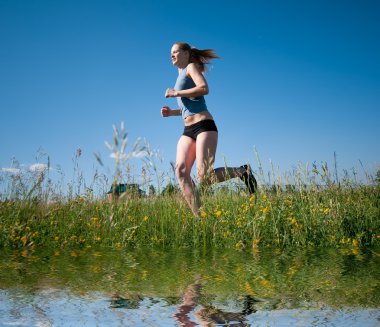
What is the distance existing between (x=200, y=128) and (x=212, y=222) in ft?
4.44

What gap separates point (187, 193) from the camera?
5188mm

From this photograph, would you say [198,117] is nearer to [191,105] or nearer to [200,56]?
[191,105]

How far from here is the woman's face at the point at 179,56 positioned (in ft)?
19.2

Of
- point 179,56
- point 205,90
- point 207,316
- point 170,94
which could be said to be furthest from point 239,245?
point 179,56

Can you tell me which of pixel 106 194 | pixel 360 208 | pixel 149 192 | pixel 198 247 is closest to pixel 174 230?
pixel 198 247

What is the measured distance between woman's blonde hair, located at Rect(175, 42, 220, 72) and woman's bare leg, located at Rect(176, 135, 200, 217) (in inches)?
44.4

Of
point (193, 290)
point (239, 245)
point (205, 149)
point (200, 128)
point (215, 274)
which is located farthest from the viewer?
point (200, 128)

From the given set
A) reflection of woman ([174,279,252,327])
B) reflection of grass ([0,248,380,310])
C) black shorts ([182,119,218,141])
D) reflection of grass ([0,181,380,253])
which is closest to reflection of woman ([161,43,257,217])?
black shorts ([182,119,218,141])

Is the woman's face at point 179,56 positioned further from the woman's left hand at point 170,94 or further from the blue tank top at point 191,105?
the woman's left hand at point 170,94

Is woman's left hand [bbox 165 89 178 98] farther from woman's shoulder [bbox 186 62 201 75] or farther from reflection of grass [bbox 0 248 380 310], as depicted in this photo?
reflection of grass [bbox 0 248 380 310]

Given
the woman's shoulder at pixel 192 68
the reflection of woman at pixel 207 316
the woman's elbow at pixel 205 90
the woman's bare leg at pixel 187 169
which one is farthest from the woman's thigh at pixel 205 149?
the reflection of woman at pixel 207 316

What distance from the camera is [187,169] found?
542 cm

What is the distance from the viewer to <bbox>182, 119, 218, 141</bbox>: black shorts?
5379mm

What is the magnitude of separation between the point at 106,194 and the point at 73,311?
4.03 meters
